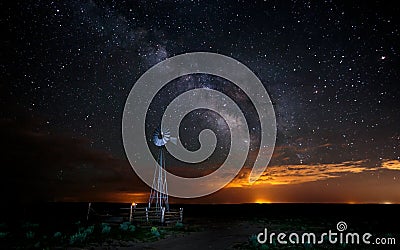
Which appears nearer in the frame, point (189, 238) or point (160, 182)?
point (189, 238)

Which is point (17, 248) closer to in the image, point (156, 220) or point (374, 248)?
point (156, 220)

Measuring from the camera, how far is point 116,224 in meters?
24.1

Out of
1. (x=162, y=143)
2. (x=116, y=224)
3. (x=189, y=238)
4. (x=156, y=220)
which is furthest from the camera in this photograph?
(x=162, y=143)

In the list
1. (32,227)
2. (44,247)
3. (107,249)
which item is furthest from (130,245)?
(32,227)

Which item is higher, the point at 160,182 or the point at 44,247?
the point at 160,182

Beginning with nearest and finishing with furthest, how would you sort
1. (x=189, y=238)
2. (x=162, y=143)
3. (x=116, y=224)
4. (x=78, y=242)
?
(x=78, y=242), (x=189, y=238), (x=116, y=224), (x=162, y=143)

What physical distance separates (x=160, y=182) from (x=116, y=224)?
5.15 meters

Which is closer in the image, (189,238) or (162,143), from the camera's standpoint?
(189,238)

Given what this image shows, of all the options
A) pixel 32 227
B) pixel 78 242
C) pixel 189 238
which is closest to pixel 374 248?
pixel 189 238

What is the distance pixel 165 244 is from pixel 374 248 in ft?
34.1

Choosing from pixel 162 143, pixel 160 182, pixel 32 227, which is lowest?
pixel 32 227

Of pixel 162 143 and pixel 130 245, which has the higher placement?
pixel 162 143

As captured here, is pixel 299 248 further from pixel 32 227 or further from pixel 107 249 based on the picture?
pixel 32 227

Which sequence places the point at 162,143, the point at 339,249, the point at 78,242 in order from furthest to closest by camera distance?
1. the point at 162,143
2. the point at 78,242
3. the point at 339,249
